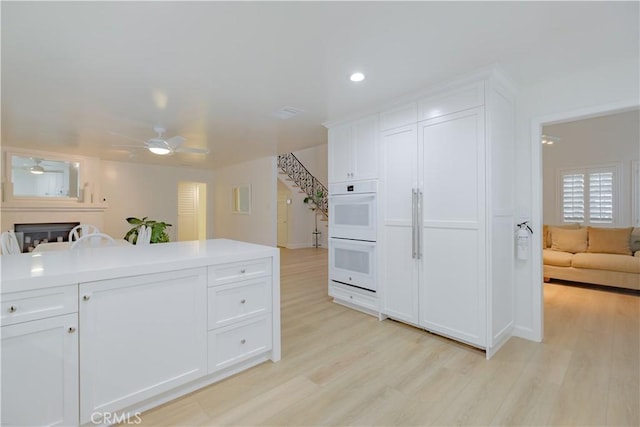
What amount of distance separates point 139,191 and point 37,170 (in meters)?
1.91

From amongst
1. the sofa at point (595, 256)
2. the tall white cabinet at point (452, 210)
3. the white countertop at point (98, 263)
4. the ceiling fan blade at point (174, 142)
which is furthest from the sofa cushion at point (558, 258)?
the ceiling fan blade at point (174, 142)

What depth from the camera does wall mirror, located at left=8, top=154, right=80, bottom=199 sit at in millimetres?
5359

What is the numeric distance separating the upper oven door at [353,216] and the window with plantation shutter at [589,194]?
5317mm

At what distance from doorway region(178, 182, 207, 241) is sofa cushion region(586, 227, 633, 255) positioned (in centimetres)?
859

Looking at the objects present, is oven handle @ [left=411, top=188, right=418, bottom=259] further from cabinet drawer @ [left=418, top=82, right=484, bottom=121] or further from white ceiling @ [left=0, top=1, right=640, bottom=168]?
white ceiling @ [left=0, top=1, right=640, bottom=168]

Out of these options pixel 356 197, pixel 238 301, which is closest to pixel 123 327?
pixel 238 301

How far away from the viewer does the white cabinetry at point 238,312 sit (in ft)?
6.47

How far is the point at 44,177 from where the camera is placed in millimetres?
5668

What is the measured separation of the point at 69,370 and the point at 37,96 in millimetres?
2905

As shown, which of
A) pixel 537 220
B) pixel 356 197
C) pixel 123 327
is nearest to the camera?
pixel 123 327

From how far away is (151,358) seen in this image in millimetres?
1703

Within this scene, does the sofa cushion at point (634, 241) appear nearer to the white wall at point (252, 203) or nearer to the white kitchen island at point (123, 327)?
the white kitchen island at point (123, 327)

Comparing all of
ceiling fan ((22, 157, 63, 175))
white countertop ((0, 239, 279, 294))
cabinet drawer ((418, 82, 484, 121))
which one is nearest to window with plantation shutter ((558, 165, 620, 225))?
cabinet drawer ((418, 82, 484, 121))

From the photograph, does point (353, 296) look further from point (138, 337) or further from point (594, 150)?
point (594, 150)
